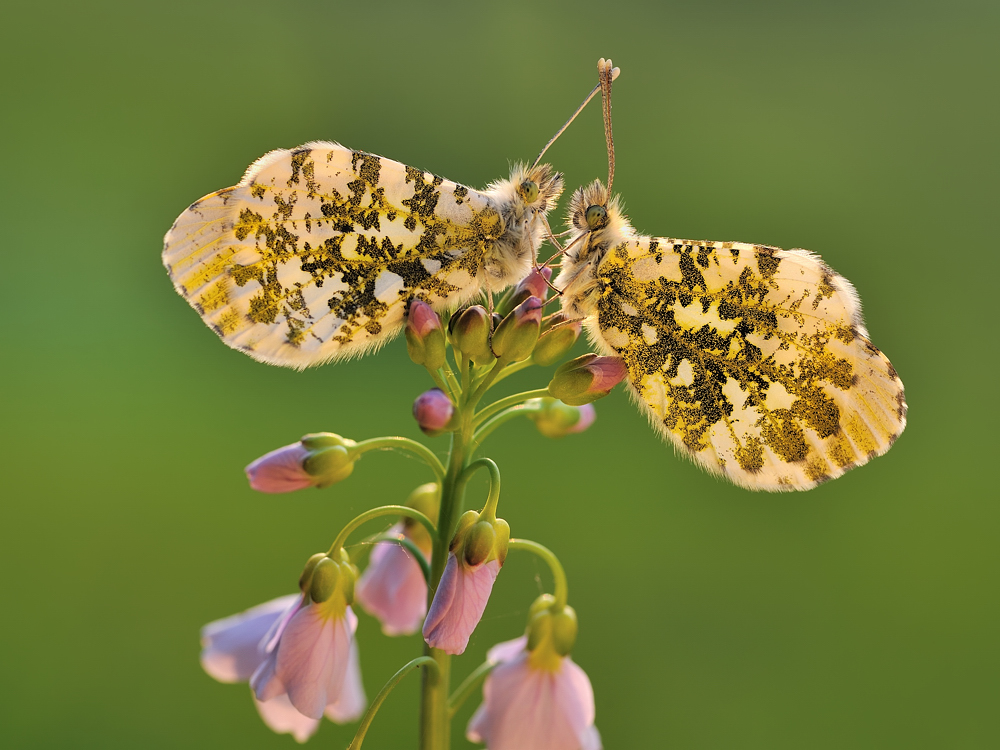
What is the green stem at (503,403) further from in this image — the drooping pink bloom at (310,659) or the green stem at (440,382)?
the drooping pink bloom at (310,659)

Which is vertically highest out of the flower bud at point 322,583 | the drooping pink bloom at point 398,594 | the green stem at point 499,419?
the green stem at point 499,419

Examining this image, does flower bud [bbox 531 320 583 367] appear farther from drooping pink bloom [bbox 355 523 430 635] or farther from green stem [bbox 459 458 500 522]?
drooping pink bloom [bbox 355 523 430 635]

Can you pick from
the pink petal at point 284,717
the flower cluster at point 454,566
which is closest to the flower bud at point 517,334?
the flower cluster at point 454,566

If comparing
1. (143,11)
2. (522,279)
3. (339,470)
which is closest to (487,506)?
(339,470)

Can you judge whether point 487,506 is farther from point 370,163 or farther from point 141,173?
point 141,173

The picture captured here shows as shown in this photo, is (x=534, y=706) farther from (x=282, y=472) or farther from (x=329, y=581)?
(x=282, y=472)
